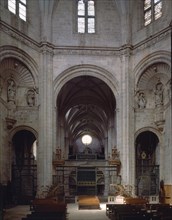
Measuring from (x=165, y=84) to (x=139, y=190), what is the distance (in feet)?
31.6

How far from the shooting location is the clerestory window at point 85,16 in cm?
3634

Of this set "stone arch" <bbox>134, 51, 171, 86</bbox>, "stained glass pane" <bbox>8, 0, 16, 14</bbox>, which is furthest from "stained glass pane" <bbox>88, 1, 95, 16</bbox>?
"stained glass pane" <bbox>8, 0, 16, 14</bbox>

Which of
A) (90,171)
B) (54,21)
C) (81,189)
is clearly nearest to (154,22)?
(54,21)

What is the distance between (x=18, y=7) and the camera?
33.1 meters

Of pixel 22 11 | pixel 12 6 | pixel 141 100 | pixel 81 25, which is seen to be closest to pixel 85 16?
pixel 81 25

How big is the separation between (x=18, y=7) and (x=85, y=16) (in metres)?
5.99

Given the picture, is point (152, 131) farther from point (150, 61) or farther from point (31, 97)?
point (31, 97)

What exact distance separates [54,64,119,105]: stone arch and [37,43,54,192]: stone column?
0.91 meters

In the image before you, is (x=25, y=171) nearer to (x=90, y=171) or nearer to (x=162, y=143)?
(x=90, y=171)

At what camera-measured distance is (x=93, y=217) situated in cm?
2450

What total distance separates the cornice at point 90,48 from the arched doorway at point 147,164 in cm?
700

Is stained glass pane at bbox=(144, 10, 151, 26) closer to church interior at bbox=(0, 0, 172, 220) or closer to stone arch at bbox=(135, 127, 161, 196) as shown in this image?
church interior at bbox=(0, 0, 172, 220)

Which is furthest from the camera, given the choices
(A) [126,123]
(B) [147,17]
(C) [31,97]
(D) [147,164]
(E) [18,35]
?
(D) [147,164]

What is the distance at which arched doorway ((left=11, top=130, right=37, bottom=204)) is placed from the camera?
112 ft
